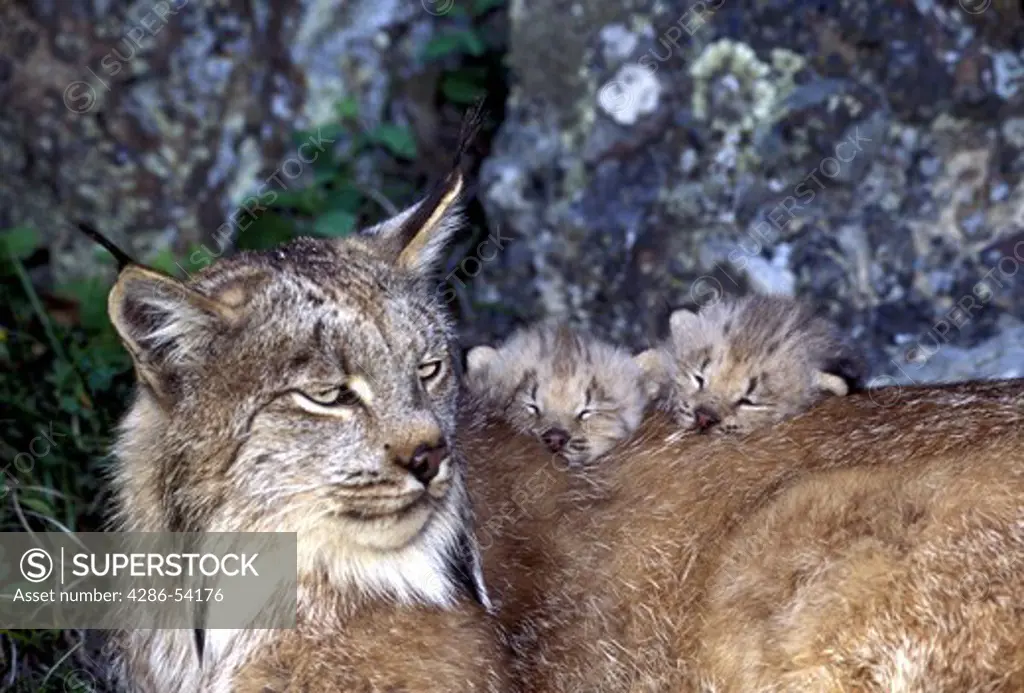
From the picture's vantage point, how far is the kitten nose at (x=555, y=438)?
599cm

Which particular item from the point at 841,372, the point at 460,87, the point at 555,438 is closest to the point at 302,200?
the point at 460,87

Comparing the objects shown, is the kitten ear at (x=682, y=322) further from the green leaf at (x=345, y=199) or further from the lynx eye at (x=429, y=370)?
the green leaf at (x=345, y=199)

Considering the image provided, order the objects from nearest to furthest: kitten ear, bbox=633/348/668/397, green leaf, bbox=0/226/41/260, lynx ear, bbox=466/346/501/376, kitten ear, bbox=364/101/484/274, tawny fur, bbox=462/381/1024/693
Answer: tawny fur, bbox=462/381/1024/693
kitten ear, bbox=364/101/484/274
kitten ear, bbox=633/348/668/397
lynx ear, bbox=466/346/501/376
green leaf, bbox=0/226/41/260

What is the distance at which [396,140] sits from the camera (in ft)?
29.2

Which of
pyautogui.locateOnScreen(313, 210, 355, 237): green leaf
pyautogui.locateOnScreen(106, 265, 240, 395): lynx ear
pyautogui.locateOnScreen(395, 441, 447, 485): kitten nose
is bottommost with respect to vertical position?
pyautogui.locateOnScreen(313, 210, 355, 237): green leaf

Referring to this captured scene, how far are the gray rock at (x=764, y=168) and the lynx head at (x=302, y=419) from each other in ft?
8.87

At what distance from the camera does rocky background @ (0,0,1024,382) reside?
7.59 meters

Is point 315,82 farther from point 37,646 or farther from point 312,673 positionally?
point 312,673

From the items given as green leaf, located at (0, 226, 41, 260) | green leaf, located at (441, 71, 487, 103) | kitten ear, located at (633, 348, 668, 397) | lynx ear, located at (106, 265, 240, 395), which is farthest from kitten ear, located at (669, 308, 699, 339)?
green leaf, located at (0, 226, 41, 260)

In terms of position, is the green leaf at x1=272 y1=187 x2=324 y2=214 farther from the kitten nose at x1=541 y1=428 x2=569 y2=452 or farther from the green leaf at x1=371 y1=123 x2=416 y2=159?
the kitten nose at x1=541 y1=428 x2=569 y2=452

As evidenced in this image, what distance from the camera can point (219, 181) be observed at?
29.4ft

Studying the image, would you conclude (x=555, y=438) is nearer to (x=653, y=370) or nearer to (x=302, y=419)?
(x=653, y=370)

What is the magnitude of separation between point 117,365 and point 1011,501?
4517 millimetres

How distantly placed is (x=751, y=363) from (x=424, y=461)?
69.7 inches
